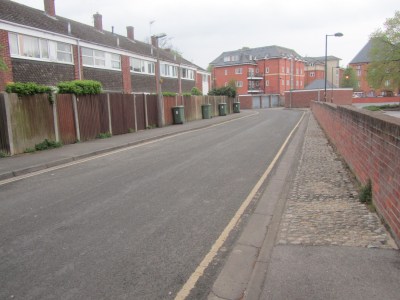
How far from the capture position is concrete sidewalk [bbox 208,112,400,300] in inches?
133

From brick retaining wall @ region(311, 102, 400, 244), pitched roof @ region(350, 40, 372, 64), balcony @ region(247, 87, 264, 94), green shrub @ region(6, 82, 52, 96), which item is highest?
pitched roof @ region(350, 40, 372, 64)

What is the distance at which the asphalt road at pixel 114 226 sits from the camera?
370cm

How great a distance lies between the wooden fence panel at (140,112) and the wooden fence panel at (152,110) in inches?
27.9

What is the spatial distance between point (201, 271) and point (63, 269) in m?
1.47

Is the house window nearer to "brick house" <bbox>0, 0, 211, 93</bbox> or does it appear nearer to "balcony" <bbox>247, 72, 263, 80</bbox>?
"brick house" <bbox>0, 0, 211, 93</bbox>

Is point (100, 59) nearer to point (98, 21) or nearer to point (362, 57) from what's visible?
point (98, 21)

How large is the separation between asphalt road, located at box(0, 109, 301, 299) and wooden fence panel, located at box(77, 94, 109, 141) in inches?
269

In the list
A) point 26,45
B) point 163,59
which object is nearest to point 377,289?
point 26,45

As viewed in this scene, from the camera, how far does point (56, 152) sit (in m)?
13.0

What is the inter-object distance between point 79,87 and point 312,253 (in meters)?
14.5

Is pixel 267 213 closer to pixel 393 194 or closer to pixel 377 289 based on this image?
pixel 393 194

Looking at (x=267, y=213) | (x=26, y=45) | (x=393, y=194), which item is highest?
(x=26, y=45)

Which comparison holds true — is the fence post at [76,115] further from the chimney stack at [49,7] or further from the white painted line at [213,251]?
the chimney stack at [49,7]

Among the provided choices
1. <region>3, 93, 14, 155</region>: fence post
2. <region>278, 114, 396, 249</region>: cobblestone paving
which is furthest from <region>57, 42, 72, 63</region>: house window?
<region>278, 114, 396, 249</region>: cobblestone paving
